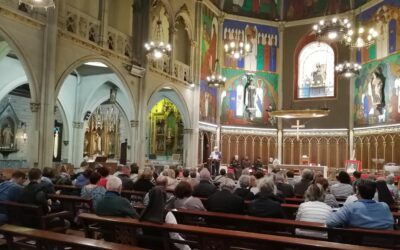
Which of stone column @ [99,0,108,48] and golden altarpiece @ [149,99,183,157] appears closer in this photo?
stone column @ [99,0,108,48]

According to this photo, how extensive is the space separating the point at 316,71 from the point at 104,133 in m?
14.8

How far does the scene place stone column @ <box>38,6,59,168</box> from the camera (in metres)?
13.0

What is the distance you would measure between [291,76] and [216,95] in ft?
18.7

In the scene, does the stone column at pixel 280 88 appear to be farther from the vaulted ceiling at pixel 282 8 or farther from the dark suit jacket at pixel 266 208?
the dark suit jacket at pixel 266 208

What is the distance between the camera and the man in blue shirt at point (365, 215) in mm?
4496

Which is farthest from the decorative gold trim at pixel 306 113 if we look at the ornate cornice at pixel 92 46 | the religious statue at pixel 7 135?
the religious statue at pixel 7 135

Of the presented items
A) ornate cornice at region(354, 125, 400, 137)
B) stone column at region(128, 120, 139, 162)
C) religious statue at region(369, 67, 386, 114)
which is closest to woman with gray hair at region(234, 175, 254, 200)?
stone column at region(128, 120, 139, 162)

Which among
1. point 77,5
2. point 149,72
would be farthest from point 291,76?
point 77,5

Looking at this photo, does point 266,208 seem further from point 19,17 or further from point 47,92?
point 19,17

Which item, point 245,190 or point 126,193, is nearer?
point 245,190

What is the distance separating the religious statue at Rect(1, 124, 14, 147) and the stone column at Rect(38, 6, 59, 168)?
7160 mm

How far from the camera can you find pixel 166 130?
2533 cm

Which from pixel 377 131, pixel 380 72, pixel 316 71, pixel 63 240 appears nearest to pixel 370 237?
pixel 63 240

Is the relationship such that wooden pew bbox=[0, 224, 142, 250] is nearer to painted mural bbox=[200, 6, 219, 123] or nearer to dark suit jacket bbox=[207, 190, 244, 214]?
dark suit jacket bbox=[207, 190, 244, 214]
